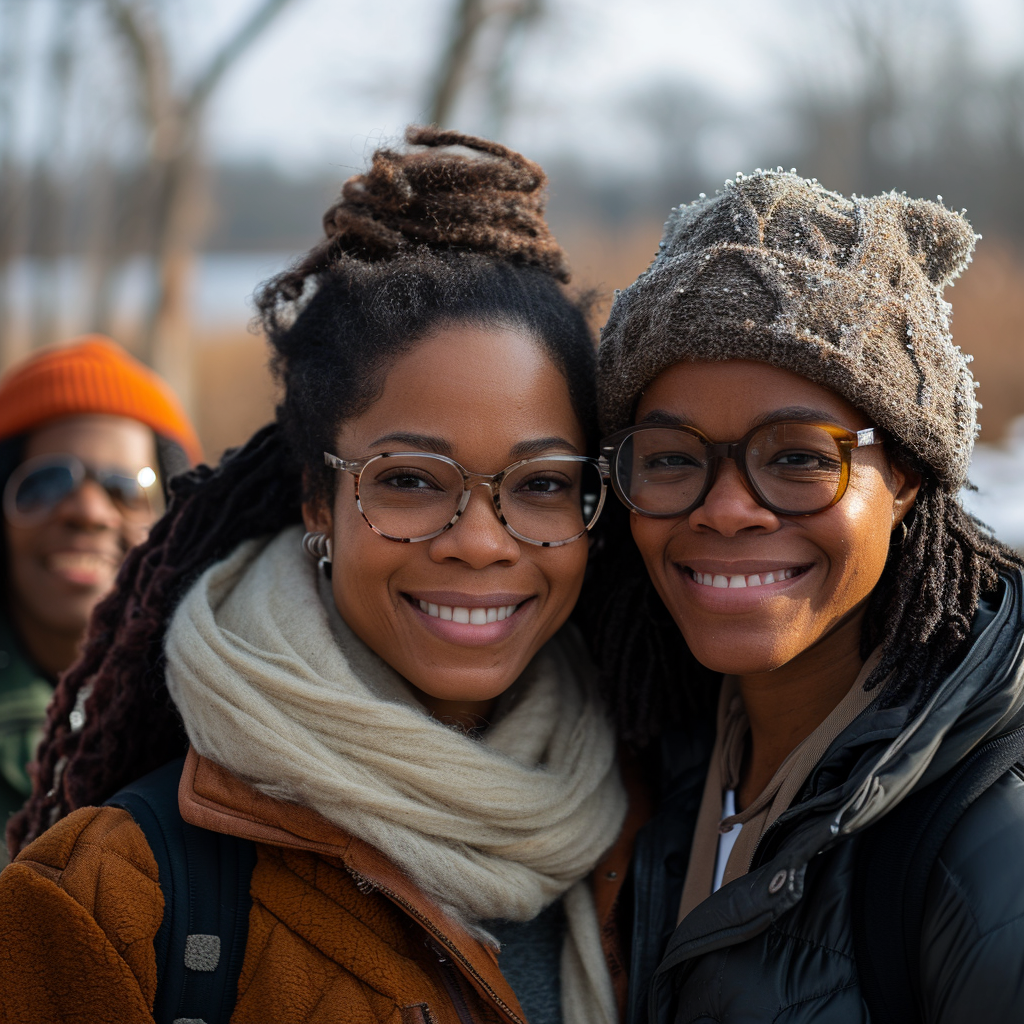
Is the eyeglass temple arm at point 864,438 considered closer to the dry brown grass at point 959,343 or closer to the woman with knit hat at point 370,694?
the woman with knit hat at point 370,694

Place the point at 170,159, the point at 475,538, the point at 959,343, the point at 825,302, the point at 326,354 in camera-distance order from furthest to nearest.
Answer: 1. the point at 959,343
2. the point at 170,159
3. the point at 326,354
4. the point at 475,538
5. the point at 825,302

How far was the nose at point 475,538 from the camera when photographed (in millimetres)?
2250

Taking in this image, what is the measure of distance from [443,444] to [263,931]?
1055 mm

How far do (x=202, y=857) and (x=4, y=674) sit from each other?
1795 millimetres

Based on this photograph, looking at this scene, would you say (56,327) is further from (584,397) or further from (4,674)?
(584,397)

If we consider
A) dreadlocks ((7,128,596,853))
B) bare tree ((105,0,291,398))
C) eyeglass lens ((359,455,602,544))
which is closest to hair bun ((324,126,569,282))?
dreadlocks ((7,128,596,853))

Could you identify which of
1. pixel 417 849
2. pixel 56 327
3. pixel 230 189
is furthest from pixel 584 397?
pixel 230 189

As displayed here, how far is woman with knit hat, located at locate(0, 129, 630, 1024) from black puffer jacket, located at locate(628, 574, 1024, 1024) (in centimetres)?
45

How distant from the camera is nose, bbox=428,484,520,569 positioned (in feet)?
7.38

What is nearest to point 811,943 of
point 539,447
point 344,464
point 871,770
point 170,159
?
point 871,770

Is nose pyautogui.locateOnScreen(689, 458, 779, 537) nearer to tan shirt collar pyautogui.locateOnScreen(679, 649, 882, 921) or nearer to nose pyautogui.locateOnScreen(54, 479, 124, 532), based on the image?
tan shirt collar pyautogui.locateOnScreen(679, 649, 882, 921)

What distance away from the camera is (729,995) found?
1.91 m

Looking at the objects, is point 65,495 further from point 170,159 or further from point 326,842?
point 170,159

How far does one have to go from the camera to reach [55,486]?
352 centimetres
